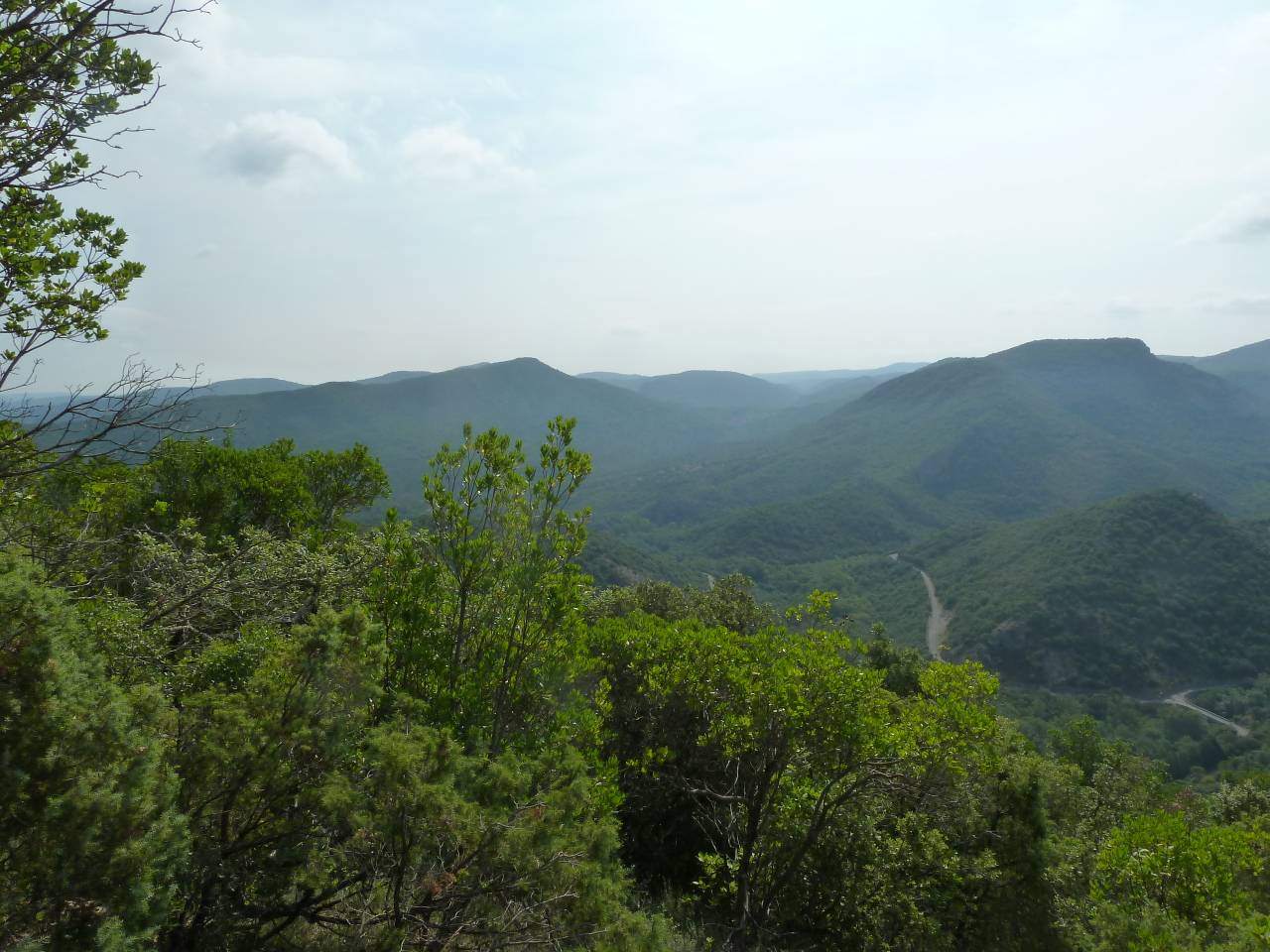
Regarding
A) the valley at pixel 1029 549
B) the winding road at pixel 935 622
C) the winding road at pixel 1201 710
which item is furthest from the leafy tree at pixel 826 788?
the winding road at pixel 1201 710

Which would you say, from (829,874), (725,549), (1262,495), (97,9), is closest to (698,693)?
(829,874)

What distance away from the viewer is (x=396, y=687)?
23.4 ft

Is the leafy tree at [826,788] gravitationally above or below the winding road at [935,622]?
above

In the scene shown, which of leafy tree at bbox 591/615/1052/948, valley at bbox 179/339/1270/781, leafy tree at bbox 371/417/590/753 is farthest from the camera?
valley at bbox 179/339/1270/781

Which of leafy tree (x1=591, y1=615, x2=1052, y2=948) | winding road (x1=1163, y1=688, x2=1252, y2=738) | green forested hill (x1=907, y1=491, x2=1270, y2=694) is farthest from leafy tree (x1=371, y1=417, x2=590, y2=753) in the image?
winding road (x1=1163, y1=688, x2=1252, y2=738)

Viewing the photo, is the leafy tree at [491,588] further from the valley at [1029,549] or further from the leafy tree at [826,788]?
the valley at [1029,549]

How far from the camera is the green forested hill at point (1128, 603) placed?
3430 inches

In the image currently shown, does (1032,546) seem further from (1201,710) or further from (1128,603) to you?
(1201,710)

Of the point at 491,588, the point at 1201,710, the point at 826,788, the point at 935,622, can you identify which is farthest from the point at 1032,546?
the point at 491,588

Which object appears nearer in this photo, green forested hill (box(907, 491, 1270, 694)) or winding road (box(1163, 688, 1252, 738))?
winding road (box(1163, 688, 1252, 738))

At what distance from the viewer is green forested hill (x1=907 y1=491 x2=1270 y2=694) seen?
87.1 metres

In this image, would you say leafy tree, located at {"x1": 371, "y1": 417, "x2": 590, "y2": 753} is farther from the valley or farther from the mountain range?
the mountain range

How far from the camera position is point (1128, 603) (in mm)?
94188

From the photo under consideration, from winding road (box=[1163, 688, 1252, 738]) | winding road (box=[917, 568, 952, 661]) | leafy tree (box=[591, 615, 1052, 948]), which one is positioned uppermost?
leafy tree (box=[591, 615, 1052, 948])
